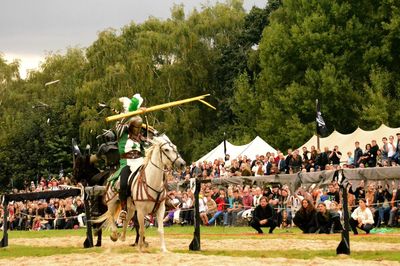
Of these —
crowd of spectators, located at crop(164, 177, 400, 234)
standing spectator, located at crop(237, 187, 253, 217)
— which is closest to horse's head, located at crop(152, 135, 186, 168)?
crowd of spectators, located at crop(164, 177, 400, 234)

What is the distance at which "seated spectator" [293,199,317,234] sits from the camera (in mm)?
26375

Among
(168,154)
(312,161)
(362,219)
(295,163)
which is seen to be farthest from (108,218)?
(295,163)

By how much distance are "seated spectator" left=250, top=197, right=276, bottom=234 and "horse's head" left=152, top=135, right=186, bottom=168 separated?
7.32 metres

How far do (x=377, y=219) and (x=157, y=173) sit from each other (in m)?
9.59

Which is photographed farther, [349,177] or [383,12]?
[383,12]

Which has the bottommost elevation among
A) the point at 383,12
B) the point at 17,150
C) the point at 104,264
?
the point at 104,264

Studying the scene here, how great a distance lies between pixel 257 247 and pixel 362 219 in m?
4.63

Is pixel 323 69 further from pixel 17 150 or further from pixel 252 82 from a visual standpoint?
pixel 17 150

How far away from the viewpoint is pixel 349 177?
62.9 ft

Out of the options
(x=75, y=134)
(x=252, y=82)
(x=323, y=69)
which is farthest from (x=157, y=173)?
(x=75, y=134)

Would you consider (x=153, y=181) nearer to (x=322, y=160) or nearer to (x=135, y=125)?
(x=135, y=125)

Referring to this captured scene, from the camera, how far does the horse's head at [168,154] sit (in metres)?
20.7

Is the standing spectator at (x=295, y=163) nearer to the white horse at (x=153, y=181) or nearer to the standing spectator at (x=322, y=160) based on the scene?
the standing spectator at (x=322, y=160)

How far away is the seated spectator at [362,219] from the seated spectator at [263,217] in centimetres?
299
